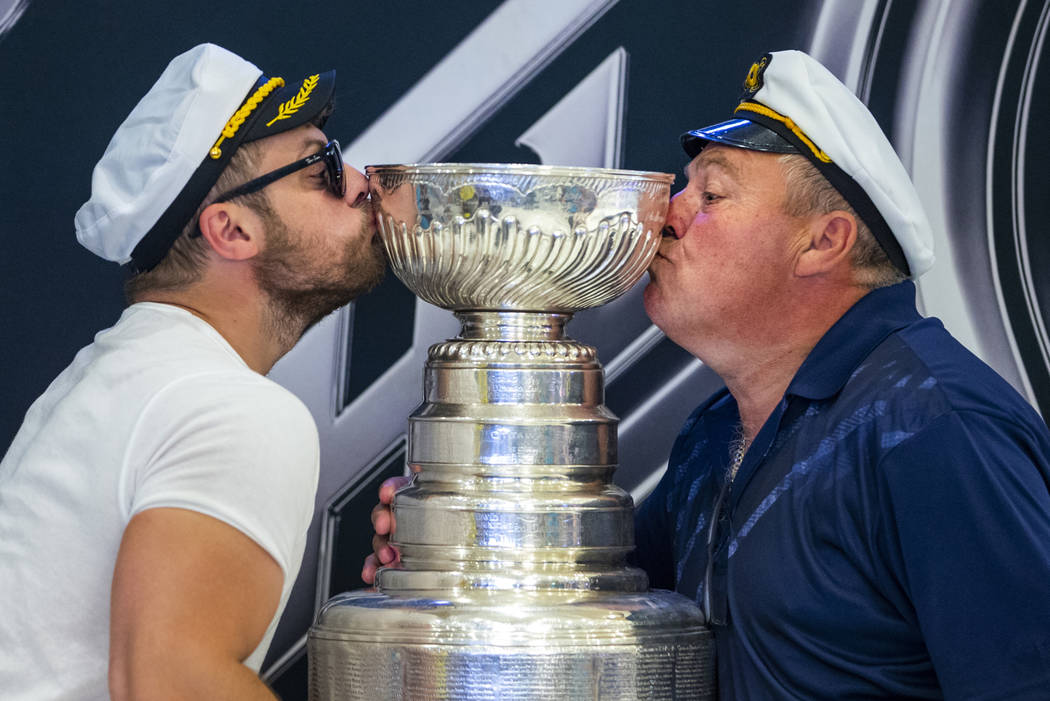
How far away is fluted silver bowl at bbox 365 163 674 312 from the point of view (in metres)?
1.92

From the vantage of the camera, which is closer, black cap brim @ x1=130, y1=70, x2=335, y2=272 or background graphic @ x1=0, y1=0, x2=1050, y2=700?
black cap brim @ x1=130, y1=70, x2=335, y2=272

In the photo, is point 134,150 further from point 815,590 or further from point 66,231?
point 815,590

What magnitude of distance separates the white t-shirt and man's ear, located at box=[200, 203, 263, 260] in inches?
7.7

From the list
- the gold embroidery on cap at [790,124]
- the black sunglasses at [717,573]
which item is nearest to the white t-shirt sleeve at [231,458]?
the black sunglasses at [717,573]

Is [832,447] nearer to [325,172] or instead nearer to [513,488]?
[513,488]

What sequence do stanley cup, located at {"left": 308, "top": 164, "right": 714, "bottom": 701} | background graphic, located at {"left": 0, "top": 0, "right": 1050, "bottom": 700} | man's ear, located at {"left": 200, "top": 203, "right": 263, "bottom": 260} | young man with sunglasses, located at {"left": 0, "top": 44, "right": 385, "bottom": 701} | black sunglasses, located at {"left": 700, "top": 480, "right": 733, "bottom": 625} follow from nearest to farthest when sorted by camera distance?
young man with sunglasses, located at {"left": 0, "top": 44, "right": 385, "bottom": 701} < stanley cup, located at {"left": 308, "top": 164, "right": 714, "bottom": 701} < black sunglasses, located at {"left": 700, "top": 480, "right": 733, "bottom": 625} < man's ear, located at {"left": 200, "top": 203, "right": 263, "bottom": 260} < background graphic, located at {"left": 0, "top": 0, "right": 1050, "bottom": 700}

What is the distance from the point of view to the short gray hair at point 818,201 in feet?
6.99

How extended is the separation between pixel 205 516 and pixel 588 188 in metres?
0.70

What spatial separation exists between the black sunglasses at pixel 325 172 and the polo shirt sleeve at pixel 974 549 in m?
0.96

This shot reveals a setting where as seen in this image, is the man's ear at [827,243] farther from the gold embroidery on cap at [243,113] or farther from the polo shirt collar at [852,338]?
the gold embroidery on cap at [243,113]

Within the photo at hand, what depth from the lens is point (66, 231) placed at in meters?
2.76

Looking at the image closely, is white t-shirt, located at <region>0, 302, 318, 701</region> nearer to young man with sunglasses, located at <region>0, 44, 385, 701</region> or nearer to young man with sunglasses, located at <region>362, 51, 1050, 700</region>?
young man with sunglasses, located at <region>0, 44, 385, 701</region>

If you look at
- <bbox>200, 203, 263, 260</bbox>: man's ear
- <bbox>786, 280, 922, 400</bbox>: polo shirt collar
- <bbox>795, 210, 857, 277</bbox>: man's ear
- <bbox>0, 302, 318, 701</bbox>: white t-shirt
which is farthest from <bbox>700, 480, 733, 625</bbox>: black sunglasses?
<bbox>200, 203, 263, 260</bbox>: man's ear

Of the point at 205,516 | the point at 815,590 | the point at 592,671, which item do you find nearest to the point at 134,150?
the point at 205,516
